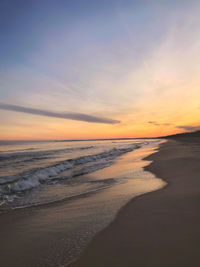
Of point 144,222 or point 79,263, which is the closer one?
point 79,263

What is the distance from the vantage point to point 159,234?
2.60 meters

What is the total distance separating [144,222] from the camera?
3.07m

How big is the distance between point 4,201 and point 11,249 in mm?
3561

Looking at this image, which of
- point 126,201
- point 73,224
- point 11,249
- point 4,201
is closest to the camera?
point 11,249

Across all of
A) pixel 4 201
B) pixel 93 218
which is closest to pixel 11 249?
pixel 93 218

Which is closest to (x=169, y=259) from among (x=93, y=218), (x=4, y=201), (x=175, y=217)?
(x=175, y=217)

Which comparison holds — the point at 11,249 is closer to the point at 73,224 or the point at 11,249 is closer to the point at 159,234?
the point at 73,224

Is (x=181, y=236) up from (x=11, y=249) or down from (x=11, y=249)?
up

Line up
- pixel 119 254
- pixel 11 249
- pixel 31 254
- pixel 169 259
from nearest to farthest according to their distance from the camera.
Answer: pixel 169 259
pixel 119 254
pixel 31 254
pixel 11 249

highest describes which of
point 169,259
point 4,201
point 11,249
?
point 169,259

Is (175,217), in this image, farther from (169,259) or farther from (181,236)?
(169,259)

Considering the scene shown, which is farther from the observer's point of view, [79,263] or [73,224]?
[73,224]

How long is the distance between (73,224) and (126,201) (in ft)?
5.26

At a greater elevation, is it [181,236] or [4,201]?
[181,236]
